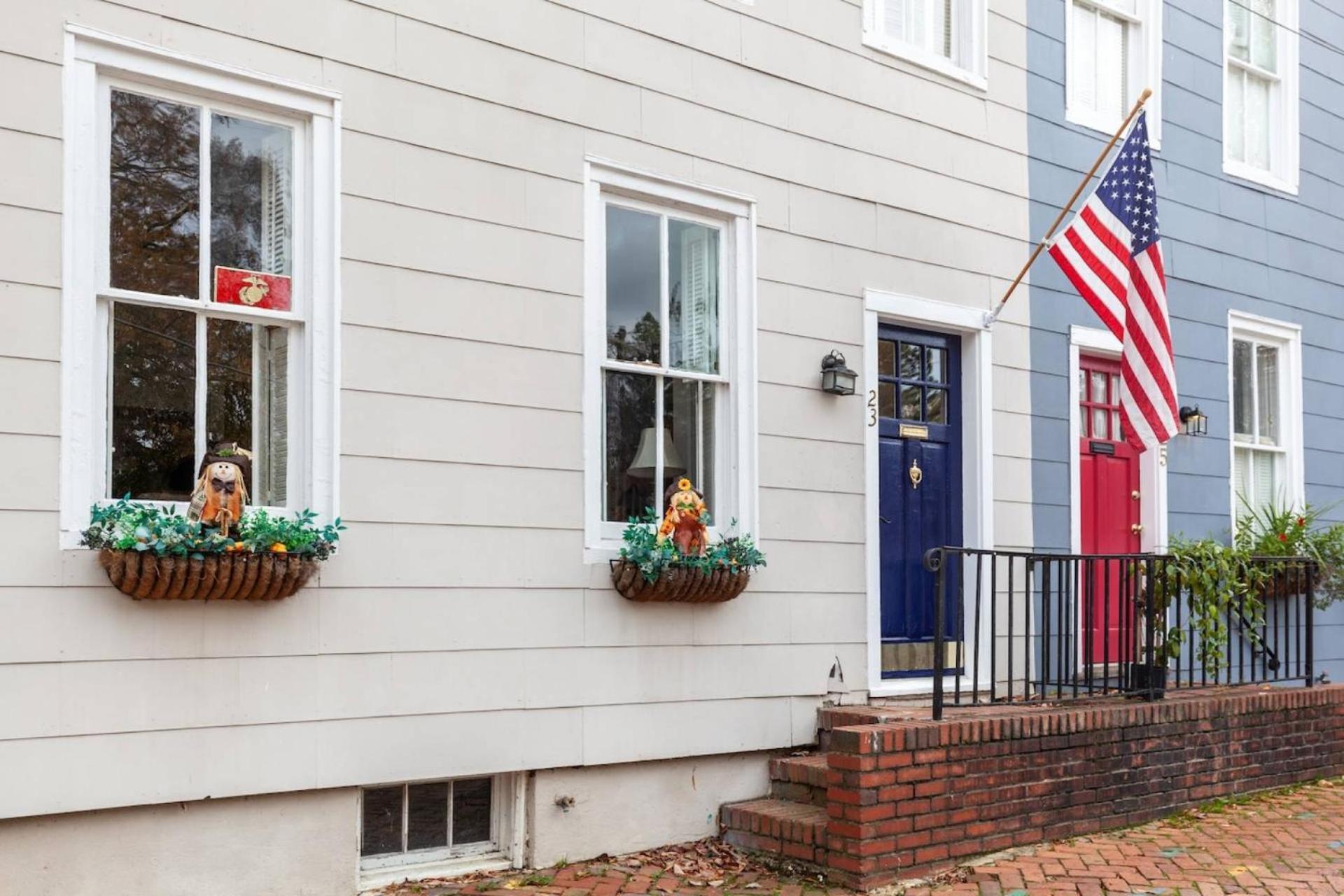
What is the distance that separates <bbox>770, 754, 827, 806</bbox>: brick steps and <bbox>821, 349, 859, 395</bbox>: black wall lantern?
1.76 m

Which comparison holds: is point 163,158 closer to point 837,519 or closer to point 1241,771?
point 837,519

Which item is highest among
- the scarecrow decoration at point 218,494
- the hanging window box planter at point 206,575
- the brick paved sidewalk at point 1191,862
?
the scarecrow decoration at point 218,494

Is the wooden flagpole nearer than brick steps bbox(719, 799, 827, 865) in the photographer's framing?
No

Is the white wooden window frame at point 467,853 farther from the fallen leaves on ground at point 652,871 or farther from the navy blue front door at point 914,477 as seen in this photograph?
the navy blue front door at point 914,477

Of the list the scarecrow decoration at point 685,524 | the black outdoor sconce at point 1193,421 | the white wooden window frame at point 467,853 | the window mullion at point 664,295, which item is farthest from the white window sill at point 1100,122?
the white wooden window frame at point 467,853

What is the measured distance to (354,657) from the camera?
5258 mm

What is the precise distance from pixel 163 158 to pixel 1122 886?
459cm

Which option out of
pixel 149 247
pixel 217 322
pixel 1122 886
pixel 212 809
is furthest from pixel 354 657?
pixel 1122 886

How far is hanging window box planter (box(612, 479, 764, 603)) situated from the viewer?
597 centimetres

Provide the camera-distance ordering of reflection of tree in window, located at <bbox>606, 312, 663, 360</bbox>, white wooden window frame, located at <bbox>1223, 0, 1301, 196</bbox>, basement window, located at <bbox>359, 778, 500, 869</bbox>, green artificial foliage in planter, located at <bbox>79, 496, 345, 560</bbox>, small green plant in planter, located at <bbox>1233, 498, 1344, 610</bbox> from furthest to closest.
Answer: white wooden window frame, located at <bbox>1223, 0, 1301, 196</bbox> < small green plant in planter, located at <bbox>1233, 498, 1344, 610</bbox> < reflection of tree in window, located at <bbox>606, 312, 663, 360</bbox> < basement window, located at <bbox>359, 778, 500, 869</bbox> < green artificial foliage in planter, located at <bbox>79, 496, 345, 560</bbox>

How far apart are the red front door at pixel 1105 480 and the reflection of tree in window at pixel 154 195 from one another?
5.40 metres

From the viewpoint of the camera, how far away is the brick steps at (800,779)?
6316 millimetres

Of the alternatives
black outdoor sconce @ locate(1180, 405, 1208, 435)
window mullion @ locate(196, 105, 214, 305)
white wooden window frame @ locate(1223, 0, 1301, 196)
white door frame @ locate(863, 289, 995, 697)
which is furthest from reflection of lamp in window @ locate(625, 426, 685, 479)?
white wooden window frame @ locate(1223, 0, 1301, 196)

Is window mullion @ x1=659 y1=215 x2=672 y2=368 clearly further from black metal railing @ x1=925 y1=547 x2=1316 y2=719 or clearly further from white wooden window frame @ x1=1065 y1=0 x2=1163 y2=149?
white wooden window frame @ x1=1065 y1=0 x2=1163 y2=149
